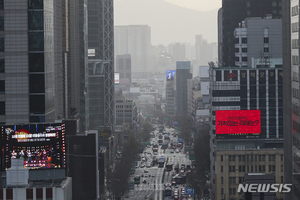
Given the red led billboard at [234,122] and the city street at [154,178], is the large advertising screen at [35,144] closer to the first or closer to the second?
the red led billboard at [234,122]

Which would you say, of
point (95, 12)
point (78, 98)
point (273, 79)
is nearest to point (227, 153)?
point (273, 79)

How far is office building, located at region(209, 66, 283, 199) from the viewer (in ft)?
342

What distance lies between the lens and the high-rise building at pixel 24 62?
47188 millimetres

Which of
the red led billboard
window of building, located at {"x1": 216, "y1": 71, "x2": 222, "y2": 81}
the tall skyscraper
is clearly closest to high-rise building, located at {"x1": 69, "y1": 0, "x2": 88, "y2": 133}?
the red led billboard

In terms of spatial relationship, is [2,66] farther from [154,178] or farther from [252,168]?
[154,178]

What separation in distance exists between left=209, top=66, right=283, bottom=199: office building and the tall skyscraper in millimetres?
65549

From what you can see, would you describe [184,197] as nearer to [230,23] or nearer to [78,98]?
[78,98]

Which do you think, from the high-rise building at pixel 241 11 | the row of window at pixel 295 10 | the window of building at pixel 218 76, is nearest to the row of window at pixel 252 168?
the window of building at pixel 218 76

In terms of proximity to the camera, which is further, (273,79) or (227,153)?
(273,79)

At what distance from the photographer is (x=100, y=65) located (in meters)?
181

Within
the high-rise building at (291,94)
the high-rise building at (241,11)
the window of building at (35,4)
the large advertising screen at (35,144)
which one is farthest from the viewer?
the high-rise building at (241,11)

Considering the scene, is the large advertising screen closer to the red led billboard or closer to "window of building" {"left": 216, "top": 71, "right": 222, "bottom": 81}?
the red led billboard

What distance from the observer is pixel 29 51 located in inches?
1893

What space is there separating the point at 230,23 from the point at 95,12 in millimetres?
63278
